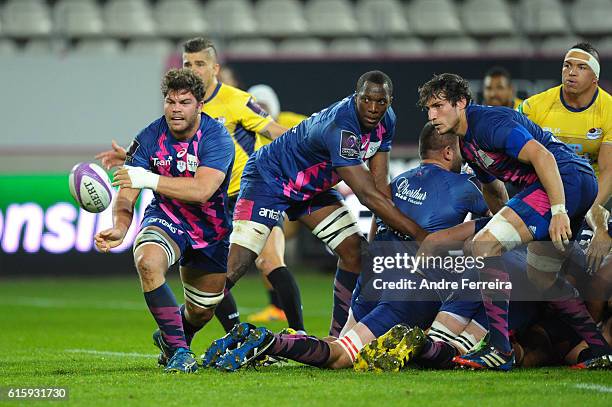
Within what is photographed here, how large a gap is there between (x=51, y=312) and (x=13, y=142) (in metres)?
5.21

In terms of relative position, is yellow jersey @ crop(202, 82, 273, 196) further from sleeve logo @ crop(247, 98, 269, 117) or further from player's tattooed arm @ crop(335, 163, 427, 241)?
player's tattooed arm @ crop(335, 163, 427, 241)

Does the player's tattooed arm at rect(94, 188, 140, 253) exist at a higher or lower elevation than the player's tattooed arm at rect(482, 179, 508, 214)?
lower

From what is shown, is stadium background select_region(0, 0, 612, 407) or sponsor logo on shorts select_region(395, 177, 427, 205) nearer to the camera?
sponsor logo on shorts select_region(395, 177, 427, 205)

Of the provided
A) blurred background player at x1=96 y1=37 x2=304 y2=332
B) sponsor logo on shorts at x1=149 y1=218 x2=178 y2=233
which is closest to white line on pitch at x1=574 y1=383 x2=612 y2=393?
sponsor logo on shorts at x1=149 y1=218 x2=178 y2=233

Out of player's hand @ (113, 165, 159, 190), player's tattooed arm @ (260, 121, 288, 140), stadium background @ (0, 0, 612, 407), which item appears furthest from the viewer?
stadium background @ (0, 0, 612, 407)

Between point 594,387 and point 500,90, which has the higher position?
point 500,90

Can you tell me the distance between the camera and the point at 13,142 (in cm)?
1585

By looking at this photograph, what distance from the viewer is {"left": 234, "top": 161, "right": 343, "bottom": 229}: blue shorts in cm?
723

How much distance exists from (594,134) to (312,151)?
206 cm

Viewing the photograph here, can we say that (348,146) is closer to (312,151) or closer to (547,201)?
(312,151)

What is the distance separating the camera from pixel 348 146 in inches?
265

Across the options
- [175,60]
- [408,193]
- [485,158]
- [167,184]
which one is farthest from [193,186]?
[175,60]

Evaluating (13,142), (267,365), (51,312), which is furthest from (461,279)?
(13,142)

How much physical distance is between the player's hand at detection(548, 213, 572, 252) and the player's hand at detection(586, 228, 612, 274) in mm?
833
